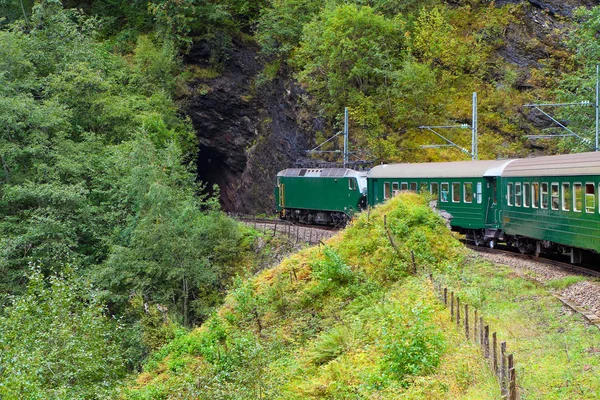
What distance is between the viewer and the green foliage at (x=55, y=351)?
17.2m

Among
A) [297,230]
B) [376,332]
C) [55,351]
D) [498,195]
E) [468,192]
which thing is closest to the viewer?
[376,332]

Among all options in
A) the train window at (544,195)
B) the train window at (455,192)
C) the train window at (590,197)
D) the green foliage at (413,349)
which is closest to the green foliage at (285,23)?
the train window at (455,192)

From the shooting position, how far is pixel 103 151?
36.7 meters

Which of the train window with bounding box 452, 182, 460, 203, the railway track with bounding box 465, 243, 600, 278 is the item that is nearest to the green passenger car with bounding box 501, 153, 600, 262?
the railway track with bounding box 465, 243, 600, 278

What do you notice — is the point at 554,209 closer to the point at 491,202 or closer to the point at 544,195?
the point at 544,195

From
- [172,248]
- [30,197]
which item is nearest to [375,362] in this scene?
[172,248]

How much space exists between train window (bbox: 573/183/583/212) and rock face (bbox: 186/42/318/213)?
101ft

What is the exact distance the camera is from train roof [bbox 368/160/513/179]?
78.8 ft

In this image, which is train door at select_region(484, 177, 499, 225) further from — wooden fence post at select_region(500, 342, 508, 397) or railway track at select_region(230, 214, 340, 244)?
wooden fence post at select_region(500, 342, 508, 397)

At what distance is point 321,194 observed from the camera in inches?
1422

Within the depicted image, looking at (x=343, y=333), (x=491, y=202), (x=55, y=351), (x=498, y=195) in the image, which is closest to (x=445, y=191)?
(x=491, y=202)

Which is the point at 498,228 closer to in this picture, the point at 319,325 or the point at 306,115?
the point at 319,325

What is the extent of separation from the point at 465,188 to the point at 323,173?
37.6ft

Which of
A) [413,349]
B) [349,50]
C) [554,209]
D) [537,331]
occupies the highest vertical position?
Answer: [349,50]
